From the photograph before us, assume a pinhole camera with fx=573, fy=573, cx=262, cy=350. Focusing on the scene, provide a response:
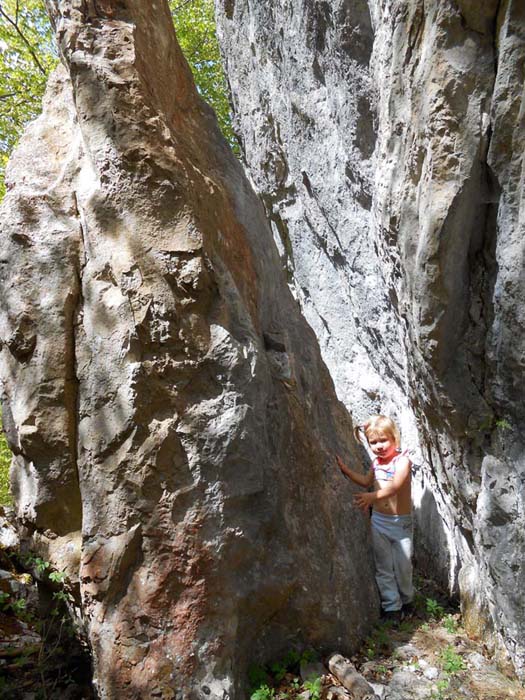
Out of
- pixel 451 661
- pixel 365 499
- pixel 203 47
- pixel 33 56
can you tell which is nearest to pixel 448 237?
pixel 365 499

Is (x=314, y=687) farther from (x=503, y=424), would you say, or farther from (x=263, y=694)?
(x=503, y=424)

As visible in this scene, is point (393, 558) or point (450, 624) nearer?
point (450, 624)

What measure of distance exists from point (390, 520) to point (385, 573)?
391 millimetres

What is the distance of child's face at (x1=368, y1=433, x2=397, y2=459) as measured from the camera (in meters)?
4.61

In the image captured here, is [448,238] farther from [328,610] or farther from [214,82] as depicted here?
[214,82]

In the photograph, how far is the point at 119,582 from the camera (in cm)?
317

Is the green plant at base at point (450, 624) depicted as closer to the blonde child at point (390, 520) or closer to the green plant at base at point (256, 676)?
the blonde child at point (390, 520)

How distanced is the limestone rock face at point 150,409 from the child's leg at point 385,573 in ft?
0.99

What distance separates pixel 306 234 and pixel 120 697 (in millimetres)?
6037

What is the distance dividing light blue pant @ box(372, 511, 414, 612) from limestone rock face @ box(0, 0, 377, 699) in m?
0.33

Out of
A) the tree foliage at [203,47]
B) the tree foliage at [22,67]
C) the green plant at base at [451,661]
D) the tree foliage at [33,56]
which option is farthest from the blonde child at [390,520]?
the tree foliage at [203,47]

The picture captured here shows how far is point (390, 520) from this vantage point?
14.6 feet

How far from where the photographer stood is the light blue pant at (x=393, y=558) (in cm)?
430

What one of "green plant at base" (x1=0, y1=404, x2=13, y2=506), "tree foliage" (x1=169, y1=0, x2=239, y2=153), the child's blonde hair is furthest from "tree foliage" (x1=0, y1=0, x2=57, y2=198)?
the child's blonde hair
